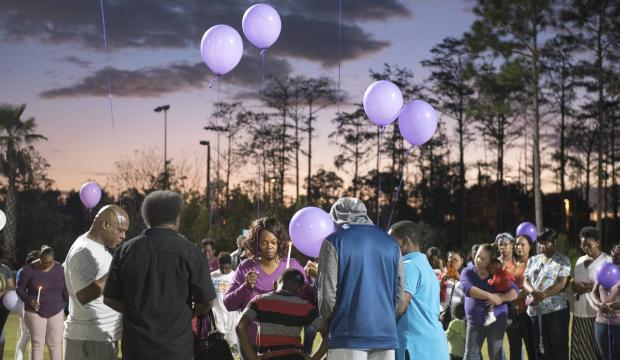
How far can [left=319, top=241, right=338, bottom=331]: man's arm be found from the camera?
13.9 feet

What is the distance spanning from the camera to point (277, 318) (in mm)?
4328

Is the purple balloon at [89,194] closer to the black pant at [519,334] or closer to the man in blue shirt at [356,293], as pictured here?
the black pant at [519,334]

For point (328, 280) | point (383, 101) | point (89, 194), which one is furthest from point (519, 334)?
point (89, 194)

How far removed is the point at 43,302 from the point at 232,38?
11.7 ft

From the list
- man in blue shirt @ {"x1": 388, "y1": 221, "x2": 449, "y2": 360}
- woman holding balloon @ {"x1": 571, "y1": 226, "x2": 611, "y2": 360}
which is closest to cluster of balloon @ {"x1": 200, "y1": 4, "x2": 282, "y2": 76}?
man in blue shirt @ {"x1": 388, "y1": 221, "x2": 449, "y2": 360}

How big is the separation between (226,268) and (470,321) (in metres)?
2.74

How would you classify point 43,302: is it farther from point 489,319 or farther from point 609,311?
point 609,311

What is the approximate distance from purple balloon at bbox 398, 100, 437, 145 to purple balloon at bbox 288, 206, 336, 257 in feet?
6.65

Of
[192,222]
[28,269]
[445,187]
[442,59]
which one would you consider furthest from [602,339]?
[445,187]

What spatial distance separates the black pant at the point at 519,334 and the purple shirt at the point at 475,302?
73 centimetres

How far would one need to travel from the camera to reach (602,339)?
7227 millimetres

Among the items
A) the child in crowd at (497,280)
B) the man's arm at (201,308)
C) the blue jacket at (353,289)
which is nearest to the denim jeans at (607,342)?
the child in crowd at (497,280)

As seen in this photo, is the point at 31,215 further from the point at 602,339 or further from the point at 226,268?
the point at 602,339

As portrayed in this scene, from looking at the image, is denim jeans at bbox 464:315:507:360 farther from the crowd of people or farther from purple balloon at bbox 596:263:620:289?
the crowd of people
